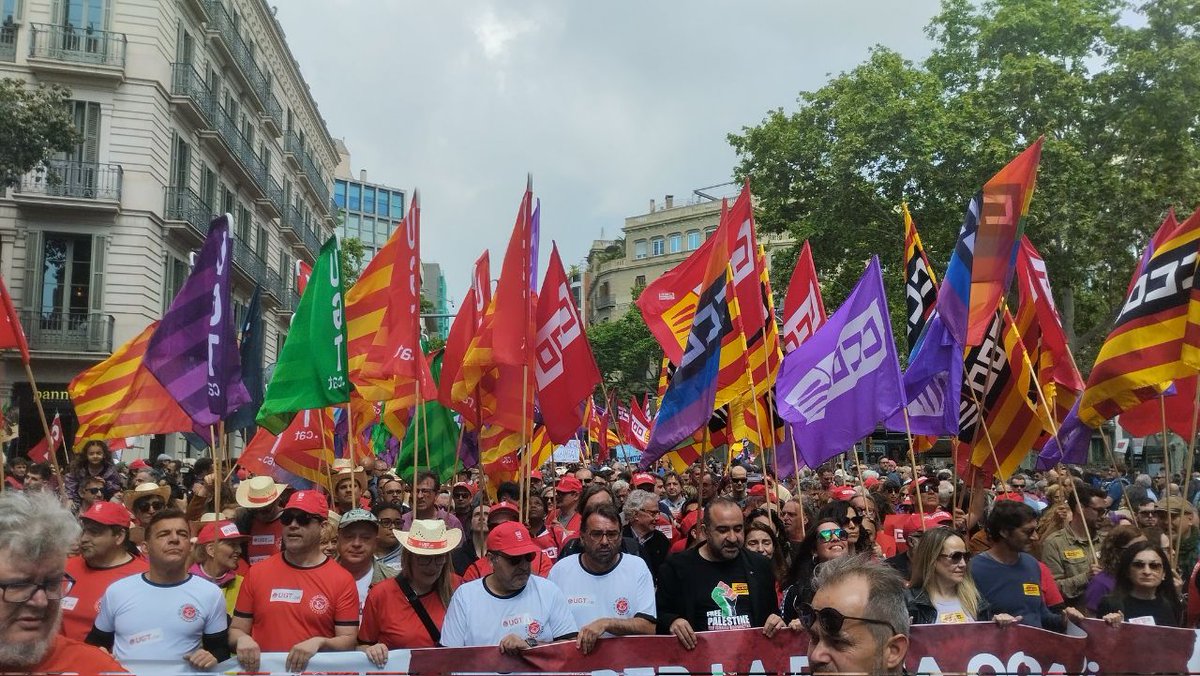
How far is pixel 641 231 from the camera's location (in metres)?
93.9

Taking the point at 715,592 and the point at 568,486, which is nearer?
the point at 715,592

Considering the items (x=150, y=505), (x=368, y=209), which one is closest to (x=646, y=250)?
(x=368, y=209)

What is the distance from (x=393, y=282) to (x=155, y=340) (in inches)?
98.0

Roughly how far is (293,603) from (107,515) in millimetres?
1119

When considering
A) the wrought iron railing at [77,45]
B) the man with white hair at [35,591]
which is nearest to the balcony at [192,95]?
the wrought iron railing at [77,45]

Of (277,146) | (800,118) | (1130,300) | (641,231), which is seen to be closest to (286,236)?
(277,146)

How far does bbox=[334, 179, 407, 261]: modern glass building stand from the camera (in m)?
120

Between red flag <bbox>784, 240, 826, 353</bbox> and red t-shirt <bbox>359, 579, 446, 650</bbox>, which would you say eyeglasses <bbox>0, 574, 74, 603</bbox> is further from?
red flag <bbox>784, 240, 826, 353</bbox>

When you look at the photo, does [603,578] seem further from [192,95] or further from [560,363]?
[192,95]

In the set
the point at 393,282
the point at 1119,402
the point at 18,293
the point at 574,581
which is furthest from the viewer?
the point at 18,293

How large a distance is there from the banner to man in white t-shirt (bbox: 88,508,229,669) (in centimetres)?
13

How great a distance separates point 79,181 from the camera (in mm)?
27641

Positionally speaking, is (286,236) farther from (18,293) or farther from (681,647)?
(681,647)

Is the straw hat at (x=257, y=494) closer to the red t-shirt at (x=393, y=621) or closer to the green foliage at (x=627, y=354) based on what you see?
the red t-shirt at (x=393, y=621)
